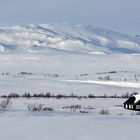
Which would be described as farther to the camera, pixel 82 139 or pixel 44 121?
pixel 44 121

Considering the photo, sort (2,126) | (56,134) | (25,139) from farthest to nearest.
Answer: (2,126), (56,134), (25,139)

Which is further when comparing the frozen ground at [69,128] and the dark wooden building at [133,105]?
the dark wooden building at [133,105]

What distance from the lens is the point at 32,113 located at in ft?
49.9

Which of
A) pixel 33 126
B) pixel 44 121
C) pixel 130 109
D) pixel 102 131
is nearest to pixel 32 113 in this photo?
pixel 44 121

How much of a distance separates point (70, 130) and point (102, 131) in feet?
2.22

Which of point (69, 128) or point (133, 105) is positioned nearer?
point (69, 128)

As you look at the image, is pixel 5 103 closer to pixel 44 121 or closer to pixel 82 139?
pixel 44 121

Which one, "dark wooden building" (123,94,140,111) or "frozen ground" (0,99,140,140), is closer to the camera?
"frozen ground" (0,99,140,140)

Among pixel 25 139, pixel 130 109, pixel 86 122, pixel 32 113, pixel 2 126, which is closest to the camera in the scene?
pixel 25 139

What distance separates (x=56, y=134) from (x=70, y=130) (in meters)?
0.64

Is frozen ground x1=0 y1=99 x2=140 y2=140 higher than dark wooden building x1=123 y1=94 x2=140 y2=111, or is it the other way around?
dark wooden building x1=123 y1=94 x2=140 y2=111

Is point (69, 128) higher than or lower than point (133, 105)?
lower

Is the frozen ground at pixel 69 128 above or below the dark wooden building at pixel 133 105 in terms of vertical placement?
below

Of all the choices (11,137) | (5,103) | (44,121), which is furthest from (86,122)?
(5,103)
